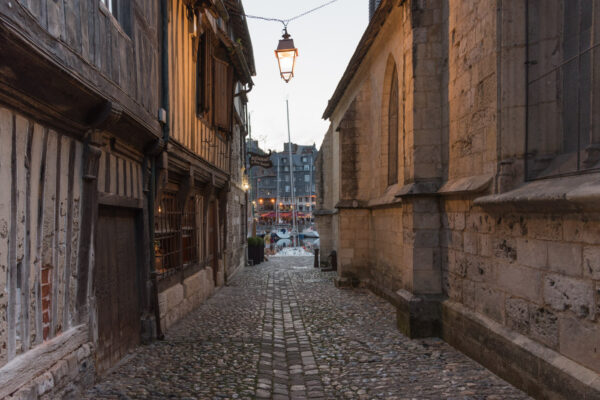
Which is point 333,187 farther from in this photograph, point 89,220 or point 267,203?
point 267,203

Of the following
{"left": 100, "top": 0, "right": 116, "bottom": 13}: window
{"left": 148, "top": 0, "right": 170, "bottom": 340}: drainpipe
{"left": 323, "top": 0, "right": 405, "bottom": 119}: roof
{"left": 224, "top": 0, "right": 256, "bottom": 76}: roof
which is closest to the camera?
{"left": 100, "top": 0, "right": 116, "bottom": 13}: window

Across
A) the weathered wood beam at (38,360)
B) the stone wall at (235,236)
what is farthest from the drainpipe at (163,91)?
the stone wall at (235,236)

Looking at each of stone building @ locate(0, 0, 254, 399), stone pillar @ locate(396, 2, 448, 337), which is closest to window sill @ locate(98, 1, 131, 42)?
stone building @ locate(0, 0, 254, 399)

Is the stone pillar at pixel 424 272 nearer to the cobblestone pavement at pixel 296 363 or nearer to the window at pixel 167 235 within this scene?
the cobblestone pavement at pixel 296 363

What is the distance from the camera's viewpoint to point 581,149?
3775mm

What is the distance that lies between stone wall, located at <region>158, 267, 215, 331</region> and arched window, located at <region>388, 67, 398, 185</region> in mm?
4576

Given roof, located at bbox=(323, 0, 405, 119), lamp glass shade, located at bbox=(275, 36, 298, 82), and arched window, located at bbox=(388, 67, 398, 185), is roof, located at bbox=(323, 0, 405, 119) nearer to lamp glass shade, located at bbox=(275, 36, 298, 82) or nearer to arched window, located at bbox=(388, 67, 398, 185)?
arched window, located at bbox=(388, 67, 398, 185)

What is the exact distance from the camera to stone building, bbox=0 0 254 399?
2.77 meters

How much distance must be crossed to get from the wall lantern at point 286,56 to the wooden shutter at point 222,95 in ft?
4.79

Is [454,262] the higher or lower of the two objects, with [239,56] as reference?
lower

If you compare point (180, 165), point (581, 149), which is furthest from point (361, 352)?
point (180, 165)

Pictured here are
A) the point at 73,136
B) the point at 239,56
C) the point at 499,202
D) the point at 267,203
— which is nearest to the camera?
the point at 73,136

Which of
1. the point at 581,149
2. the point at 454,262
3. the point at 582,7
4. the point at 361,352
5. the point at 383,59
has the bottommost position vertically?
the point at 361,352

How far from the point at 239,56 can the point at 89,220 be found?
7739mm
